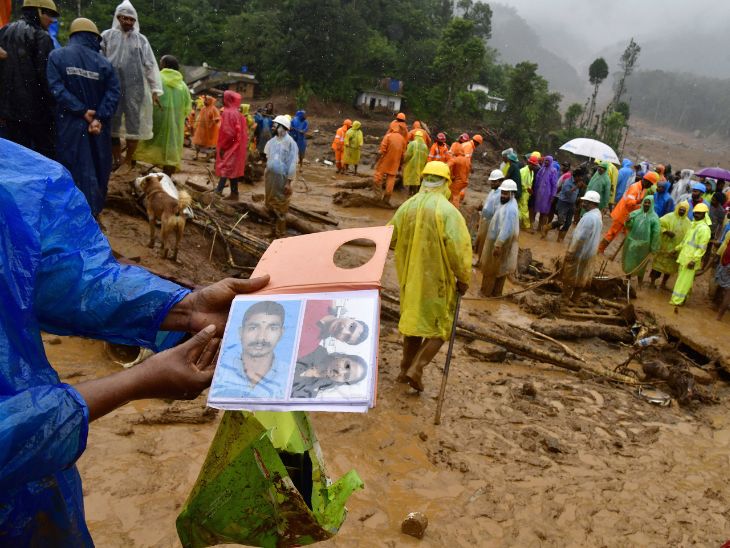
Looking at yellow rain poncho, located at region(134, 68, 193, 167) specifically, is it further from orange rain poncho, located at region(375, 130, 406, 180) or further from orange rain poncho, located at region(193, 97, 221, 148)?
orange rain poncho, located at region(375, 130, 406, 180)

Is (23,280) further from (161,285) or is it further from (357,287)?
(357,287)

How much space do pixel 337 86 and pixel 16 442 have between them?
34229mm

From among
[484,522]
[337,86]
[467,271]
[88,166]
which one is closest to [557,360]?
[467,271]

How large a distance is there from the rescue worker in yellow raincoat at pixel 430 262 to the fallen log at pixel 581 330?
2835mm

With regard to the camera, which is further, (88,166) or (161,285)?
(88,166)

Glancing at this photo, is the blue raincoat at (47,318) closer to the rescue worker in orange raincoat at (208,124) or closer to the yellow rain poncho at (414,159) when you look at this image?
the rescue worker in orange raincoat at (208,124)

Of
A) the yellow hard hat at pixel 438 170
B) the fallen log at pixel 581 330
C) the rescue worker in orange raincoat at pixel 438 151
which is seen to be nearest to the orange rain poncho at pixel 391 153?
the rescue worker in orange raincoat at pixel 438 151

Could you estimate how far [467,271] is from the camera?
4.31m

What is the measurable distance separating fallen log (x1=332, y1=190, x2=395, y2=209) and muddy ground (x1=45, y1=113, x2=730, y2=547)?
663 centimetres

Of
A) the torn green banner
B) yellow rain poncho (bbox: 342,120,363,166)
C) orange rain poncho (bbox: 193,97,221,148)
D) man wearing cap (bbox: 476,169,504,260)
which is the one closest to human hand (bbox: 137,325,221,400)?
the torn green banner

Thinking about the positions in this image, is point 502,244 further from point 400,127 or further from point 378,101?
point 378,101

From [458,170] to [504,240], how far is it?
4367 millimetres

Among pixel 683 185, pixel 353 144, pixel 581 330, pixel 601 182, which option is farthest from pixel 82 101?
pixel 683 185

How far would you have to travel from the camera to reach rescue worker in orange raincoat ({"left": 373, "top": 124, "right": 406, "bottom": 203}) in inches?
487
